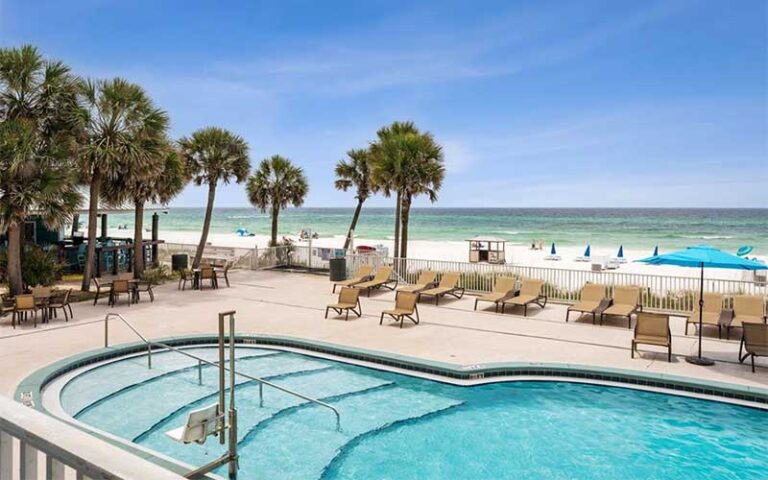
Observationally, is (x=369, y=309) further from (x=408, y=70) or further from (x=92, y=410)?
(x=408, y=70)

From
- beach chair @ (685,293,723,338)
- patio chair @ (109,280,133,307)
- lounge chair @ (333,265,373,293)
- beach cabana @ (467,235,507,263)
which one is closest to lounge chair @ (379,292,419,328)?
lounge chair @ (333,265,373,293)

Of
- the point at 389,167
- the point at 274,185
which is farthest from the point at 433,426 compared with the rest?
the point at 274,185

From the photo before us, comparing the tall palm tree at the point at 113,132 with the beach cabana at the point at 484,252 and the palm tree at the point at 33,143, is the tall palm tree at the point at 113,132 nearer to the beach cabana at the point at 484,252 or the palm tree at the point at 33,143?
the palm tree at the point at 33,143

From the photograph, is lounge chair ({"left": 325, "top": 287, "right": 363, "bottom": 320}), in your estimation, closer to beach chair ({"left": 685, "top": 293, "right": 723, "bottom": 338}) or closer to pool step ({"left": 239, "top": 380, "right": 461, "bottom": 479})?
pool step ({"left": 239, "top": 380, "right": 461, "bottom": 479})

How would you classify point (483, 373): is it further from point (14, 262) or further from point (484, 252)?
point (484, 252)

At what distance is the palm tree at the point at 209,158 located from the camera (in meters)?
19.0

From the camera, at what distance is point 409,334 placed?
1021 cm

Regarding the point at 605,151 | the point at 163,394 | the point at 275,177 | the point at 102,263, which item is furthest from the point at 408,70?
the point at 605,151

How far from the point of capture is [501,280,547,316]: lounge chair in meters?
12.1

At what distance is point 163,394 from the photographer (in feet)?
24.1

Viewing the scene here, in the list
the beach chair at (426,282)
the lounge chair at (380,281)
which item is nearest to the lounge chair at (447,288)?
the beach chair at (426,282)

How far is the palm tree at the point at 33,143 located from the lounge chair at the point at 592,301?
1230cm

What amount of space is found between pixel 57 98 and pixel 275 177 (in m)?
10.6

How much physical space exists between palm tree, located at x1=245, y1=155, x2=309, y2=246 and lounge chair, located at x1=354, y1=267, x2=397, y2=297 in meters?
8.06
